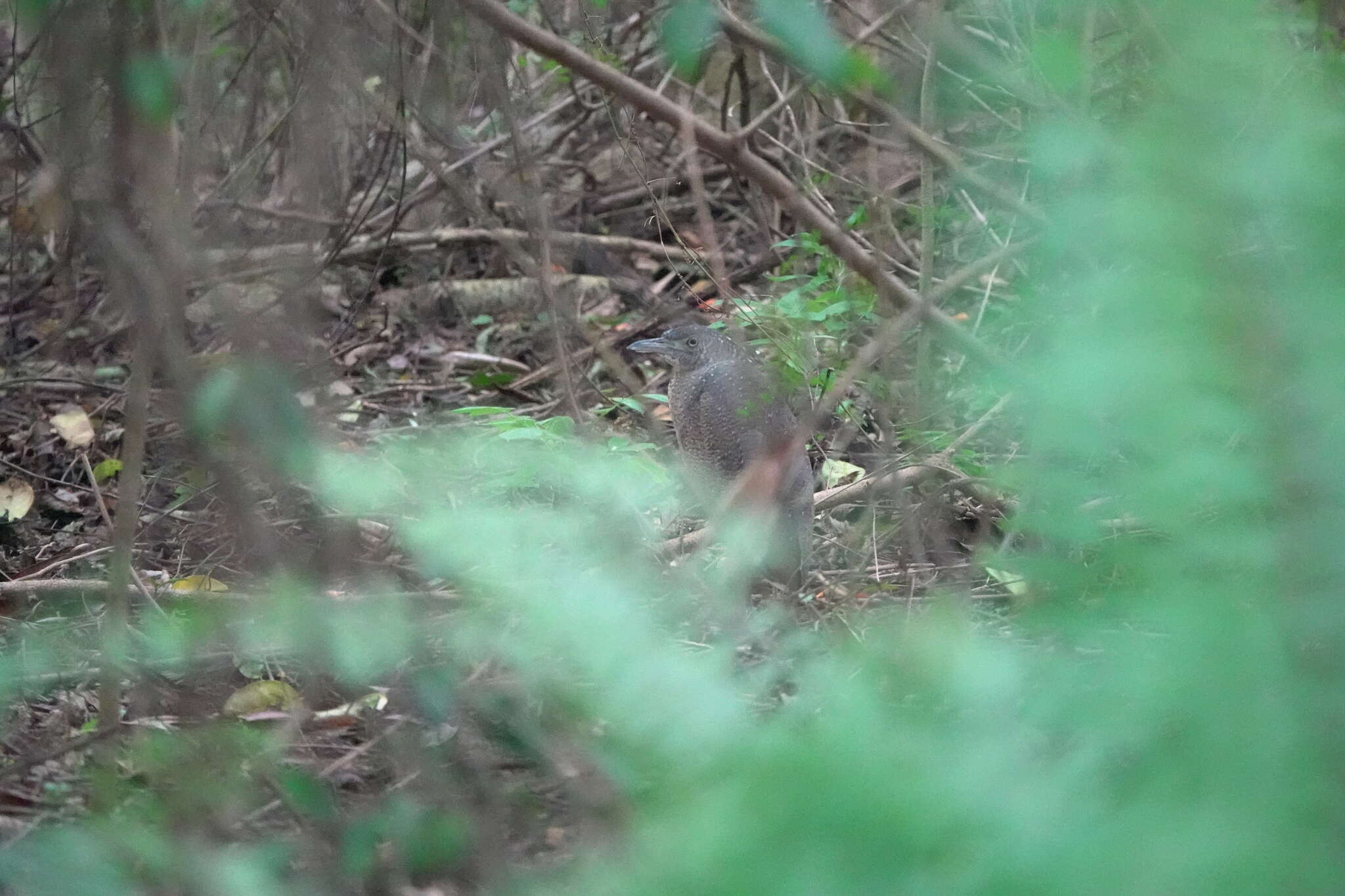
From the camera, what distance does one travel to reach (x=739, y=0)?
3.71 m

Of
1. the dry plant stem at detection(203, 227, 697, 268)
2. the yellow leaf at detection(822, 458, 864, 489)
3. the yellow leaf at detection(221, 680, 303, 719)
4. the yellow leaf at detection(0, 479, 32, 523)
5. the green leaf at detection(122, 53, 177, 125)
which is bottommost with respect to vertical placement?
the yellow leaf at detection(822, 458, 864, 489)

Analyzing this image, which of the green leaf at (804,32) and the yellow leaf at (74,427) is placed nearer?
the green leaf at (804,32)

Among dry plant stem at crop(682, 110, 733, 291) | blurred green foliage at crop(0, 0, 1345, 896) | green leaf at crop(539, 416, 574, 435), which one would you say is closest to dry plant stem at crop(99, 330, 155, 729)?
blurred green foliage at crop(0, 0, 1345, 896)

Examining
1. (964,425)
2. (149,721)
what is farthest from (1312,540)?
(964,425)

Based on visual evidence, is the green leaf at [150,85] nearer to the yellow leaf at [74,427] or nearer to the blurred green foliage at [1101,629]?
the blurred green foliage at [1101,629]

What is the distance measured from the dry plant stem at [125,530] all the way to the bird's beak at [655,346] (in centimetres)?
288

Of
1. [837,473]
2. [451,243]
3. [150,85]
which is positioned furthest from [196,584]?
[451,243]

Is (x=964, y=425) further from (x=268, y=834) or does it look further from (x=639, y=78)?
(x=639, y=78)

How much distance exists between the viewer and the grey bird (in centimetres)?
380

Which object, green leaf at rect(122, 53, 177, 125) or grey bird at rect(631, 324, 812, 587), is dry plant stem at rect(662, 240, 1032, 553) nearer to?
grey bird at rect(631, 324, 812, 587)

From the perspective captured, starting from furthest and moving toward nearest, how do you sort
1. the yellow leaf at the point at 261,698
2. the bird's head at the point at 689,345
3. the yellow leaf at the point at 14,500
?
1. the bird's head at the point at 689,345
2. the yellow leaf at the point at 14,500
3. the yellow leaf at the point at 261,698

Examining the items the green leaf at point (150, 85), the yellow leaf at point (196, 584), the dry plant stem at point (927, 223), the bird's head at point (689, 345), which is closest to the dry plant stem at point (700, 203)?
the dry plant stem at point (927, 223)

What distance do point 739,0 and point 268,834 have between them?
9.46ft

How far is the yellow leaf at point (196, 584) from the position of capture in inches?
124
